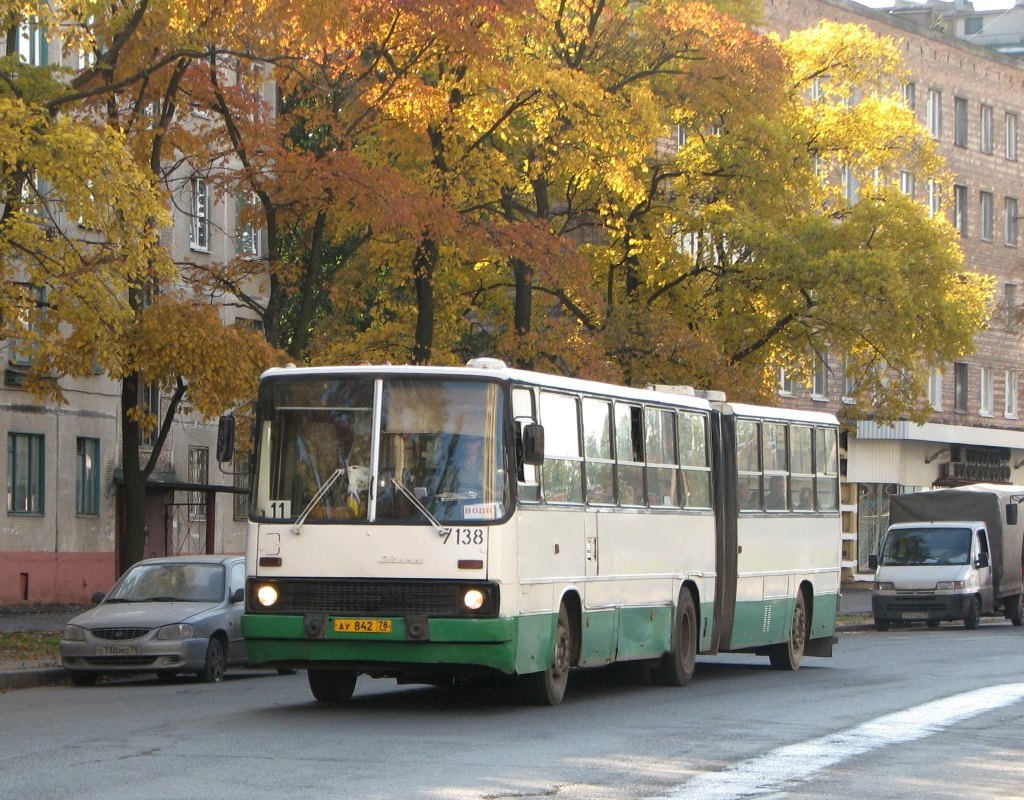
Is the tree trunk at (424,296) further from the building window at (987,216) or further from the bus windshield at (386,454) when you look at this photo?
the building window at (987,216)

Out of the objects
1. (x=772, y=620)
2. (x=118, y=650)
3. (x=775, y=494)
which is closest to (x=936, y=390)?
(x=775, y=494)

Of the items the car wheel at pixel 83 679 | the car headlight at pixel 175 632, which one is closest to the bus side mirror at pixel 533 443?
the car headlight at pixel 175 632

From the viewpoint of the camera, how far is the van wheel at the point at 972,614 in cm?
4284

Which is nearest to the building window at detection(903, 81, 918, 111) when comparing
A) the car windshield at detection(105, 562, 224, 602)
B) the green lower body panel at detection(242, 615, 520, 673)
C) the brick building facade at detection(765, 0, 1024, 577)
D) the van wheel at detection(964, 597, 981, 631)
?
the brick building facade at detection(765, 0, 1024, 577)

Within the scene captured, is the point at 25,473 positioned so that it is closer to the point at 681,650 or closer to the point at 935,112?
the point at 681,650

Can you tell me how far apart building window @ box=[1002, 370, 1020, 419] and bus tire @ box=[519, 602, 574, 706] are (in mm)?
59764

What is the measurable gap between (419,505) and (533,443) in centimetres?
107

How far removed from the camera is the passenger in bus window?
25.0m

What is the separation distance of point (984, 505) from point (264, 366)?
2156 cm

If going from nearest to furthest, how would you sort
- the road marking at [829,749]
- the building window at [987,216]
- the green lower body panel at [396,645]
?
the road marking at [829,749]
the green lower body panel at [396,645]
the building window at [987,216]

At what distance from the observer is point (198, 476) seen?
49.1 m

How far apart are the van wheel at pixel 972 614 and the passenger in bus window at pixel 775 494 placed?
1854cm

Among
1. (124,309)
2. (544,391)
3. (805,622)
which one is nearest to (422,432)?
(544,391)

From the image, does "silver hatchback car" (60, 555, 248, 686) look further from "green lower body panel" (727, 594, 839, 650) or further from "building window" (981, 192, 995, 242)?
"building window" (981, 192, 995, 242)
